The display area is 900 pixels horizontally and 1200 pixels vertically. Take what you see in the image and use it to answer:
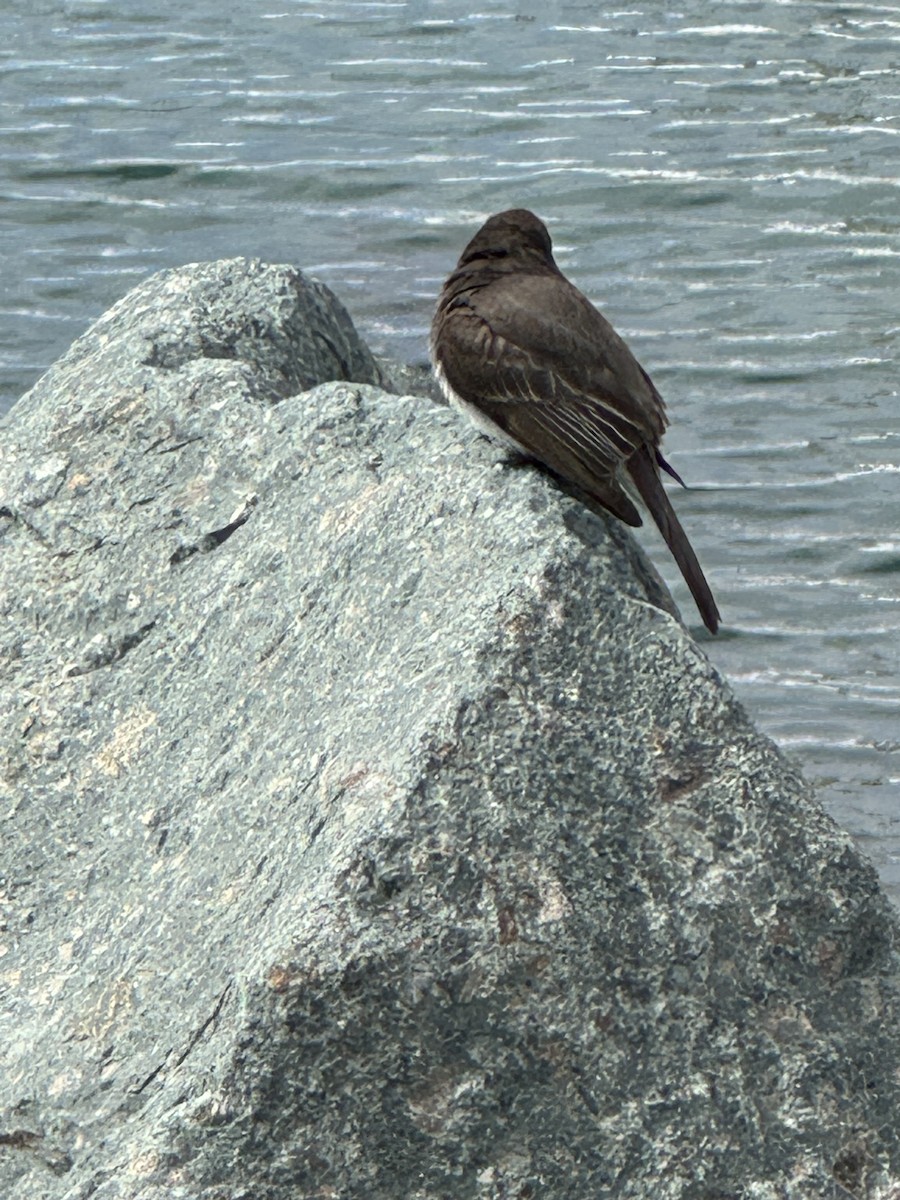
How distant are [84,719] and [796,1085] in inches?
70.1

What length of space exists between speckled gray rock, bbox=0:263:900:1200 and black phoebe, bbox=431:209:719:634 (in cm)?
13

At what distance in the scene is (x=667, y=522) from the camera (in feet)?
14.9

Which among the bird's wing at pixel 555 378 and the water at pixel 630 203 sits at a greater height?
the bird's wing at pixel 555 378

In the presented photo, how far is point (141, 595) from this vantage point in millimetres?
4469

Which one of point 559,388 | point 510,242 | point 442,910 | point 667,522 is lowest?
point 442,910

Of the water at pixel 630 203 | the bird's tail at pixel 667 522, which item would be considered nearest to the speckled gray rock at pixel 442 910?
the bird's tail at pixel 667 522

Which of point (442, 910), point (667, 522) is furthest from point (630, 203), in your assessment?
point (442, 910)

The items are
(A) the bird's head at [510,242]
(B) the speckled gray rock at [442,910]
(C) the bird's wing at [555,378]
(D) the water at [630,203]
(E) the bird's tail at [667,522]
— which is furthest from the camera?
(D) the water at [630,203]

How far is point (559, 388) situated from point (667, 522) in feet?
1.34

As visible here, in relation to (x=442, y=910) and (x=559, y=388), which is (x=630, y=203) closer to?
(x=559, y=388)

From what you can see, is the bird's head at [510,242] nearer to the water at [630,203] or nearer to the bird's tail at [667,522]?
the bird's tail at [667,522]

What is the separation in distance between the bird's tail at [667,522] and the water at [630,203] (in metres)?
1.63

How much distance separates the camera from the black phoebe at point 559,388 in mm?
4215

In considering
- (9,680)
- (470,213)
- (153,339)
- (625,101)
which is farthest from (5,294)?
(9,680)
